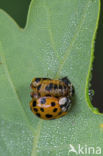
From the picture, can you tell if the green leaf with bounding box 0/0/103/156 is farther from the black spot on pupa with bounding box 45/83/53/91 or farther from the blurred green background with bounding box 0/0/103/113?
the blurred green background with bounding box 0/0/103/113

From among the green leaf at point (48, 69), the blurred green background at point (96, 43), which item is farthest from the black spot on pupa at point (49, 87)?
the blurred green background at point (96, 43)

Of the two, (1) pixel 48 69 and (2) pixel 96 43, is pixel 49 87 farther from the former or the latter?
(2) pixel 96 43

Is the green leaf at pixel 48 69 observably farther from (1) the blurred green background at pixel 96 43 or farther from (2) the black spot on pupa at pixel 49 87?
(1) the blurred green background at pixel 96 43

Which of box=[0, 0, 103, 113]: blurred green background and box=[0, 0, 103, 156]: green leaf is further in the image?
box=[0, 0, 103, 113]: blurred green background

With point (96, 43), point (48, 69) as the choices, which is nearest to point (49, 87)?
point (48, 69)

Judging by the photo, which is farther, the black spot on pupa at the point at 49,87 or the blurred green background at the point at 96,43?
the blurred green background at the point at 96,43

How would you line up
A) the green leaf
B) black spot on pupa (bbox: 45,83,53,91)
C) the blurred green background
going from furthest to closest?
the blurred green background < black spot on pupa (bbox: 45,83,53,91) < the green leaf

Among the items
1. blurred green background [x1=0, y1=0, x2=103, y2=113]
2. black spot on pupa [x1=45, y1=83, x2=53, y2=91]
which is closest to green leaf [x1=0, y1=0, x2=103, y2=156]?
black spot on pupa [x1=45, y1=83, x2=53, y2=91]
